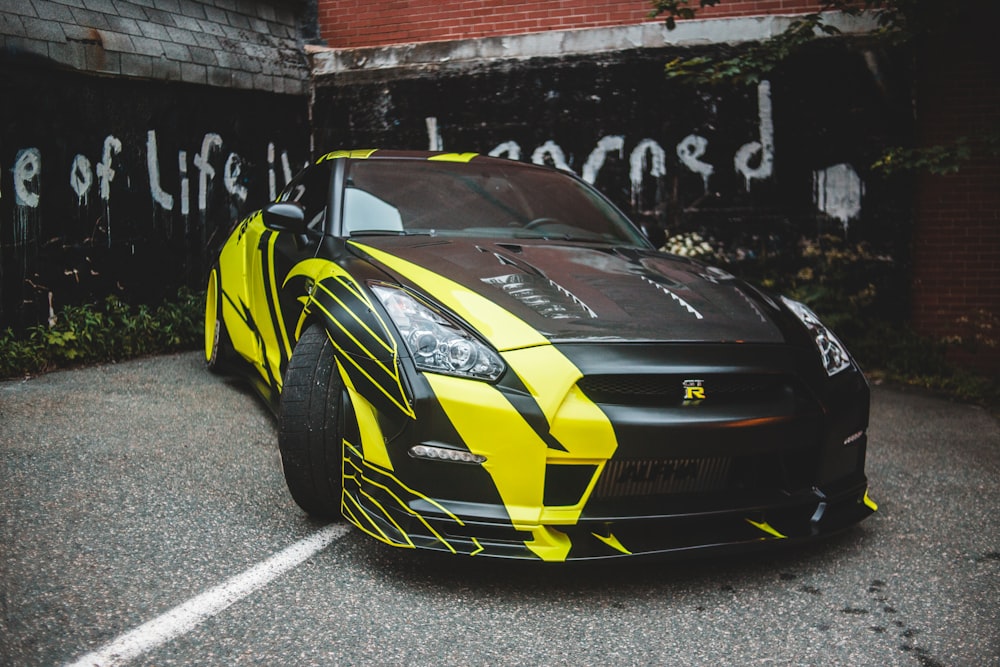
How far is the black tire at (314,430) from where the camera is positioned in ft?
10.2

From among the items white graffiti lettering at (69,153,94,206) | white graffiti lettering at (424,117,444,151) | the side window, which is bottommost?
the side window

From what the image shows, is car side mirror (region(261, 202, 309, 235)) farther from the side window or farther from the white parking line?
the white parking line

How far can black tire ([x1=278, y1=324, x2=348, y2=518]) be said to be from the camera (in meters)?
3.11

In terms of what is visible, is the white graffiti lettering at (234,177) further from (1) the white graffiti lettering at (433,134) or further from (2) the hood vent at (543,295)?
(2) the hood vent at (543,295)

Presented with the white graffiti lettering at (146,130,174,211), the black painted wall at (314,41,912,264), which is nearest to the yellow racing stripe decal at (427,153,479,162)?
the white graffiti lettering at (146,130,174,211)

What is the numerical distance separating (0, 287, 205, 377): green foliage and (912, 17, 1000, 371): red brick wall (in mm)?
5998

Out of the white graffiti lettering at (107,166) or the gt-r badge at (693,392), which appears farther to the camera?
the white graffiti lettering at (107,166)

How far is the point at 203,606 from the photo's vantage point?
2.66m

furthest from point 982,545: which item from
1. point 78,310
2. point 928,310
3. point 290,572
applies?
point 78,310

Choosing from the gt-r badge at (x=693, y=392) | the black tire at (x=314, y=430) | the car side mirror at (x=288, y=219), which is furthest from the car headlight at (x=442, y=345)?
the car side mirror at (x=288, y=219)

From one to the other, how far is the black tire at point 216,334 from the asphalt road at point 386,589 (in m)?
1.41

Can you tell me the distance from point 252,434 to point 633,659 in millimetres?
2701

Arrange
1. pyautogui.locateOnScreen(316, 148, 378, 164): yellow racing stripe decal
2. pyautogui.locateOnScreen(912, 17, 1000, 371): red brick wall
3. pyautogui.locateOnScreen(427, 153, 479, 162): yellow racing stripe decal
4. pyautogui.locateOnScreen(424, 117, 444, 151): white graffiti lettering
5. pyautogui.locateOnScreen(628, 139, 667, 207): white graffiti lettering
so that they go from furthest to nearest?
pyautogui.locateOnScreen(424, 117, 444, 151): white graffiti lettering, pyautogui.locateOnScreen(628, 139, 667, 207): white graffiti lettering, pyautogui.locateOnScreen(912, 17, 1000, 371): red brick wall, pyautogui.locateOnScreen(427, 153, 479, 162): yellow racing stripe decal, pyautogui.locateOnScreen(316, 148, 378, 164): yellow racing stripe decal

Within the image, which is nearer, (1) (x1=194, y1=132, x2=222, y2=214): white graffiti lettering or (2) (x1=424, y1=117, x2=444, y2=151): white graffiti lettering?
(1) (x1=194, y1=132, x2=222, y2=214): white graffiti lettering
